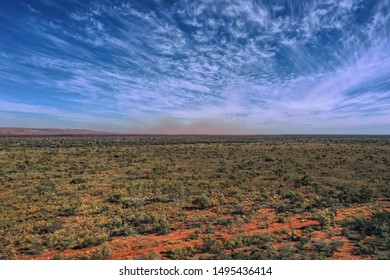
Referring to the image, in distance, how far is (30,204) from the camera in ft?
45.9

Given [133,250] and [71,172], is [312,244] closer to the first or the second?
[133,250]

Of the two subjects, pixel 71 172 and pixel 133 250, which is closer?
pixel 133 250

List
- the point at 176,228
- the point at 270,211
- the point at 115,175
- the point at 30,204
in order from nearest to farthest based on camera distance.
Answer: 1. the point at 176,228
2. the point at 270,211
3. the point at 30,204
4. the point at 115,175

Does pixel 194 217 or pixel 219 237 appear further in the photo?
pixel 194 217

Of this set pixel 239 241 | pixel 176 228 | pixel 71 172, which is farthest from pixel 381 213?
pixel 71 172

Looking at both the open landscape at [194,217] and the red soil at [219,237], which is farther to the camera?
the open landscape at [194,217]

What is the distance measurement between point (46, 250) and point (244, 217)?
8.51 meters

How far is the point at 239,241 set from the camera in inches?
352

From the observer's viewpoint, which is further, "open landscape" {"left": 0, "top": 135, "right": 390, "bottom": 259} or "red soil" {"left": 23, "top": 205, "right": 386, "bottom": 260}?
"open landscape" {"left": 0, "top": 135, "right": 390, "bottom": 259}

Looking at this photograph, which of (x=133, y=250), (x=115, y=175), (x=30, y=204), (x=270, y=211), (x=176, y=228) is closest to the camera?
Answer: (x=133, y=250)

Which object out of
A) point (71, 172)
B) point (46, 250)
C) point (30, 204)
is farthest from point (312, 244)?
point (71, 172)

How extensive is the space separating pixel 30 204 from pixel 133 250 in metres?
9.14

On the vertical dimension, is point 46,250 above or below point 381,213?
below
